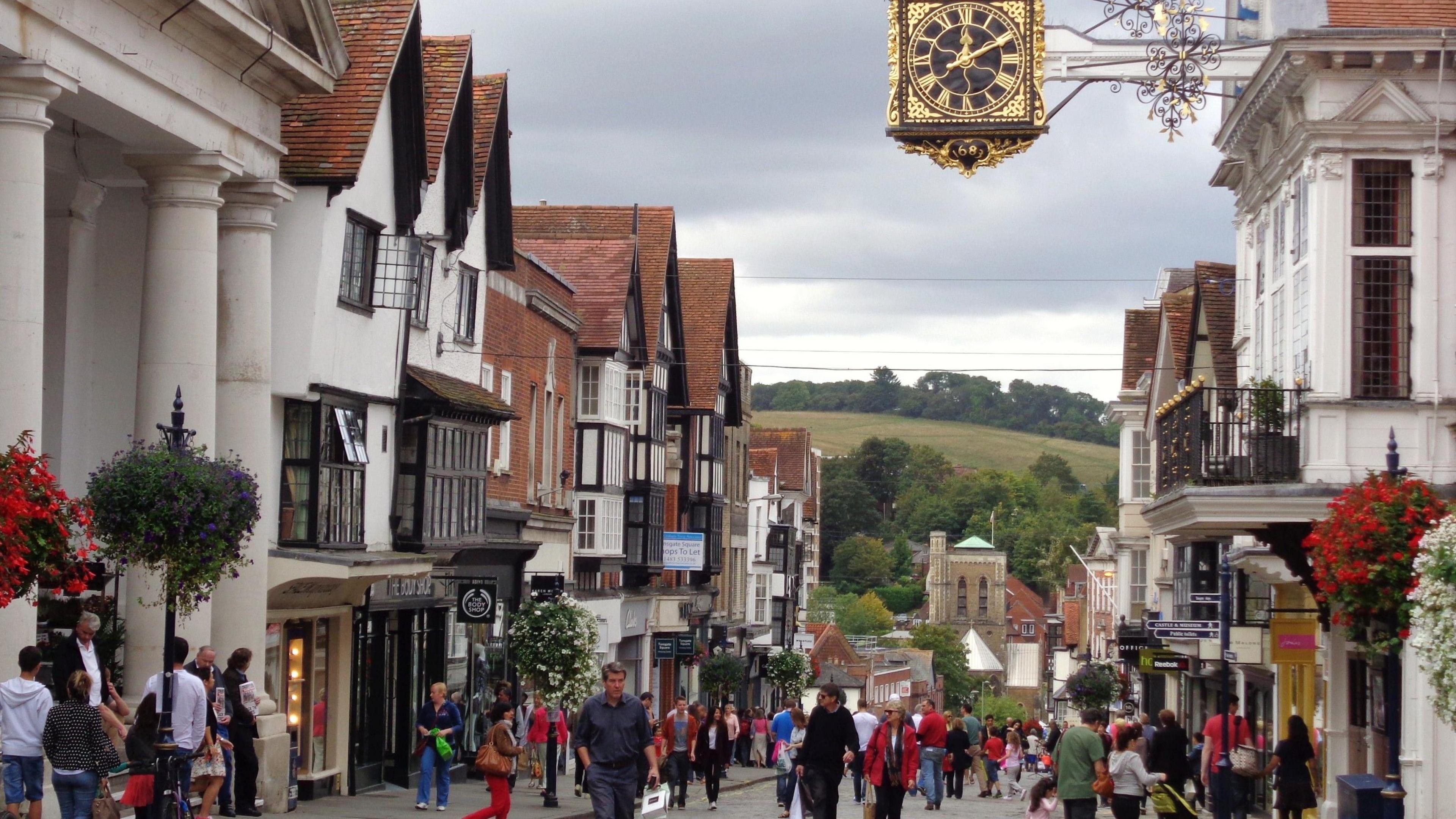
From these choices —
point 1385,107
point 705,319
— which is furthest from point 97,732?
point 705,319

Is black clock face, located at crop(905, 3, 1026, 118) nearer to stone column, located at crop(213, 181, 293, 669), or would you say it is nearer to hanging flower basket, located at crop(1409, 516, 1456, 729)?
hanging flower basket, located at crop(1409, 516, 1456, 729)

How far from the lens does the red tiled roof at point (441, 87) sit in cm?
2773

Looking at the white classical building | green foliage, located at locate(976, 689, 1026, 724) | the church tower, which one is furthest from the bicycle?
the church tower

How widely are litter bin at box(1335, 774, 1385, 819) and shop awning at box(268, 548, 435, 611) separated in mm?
11949

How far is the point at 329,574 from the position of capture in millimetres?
22969

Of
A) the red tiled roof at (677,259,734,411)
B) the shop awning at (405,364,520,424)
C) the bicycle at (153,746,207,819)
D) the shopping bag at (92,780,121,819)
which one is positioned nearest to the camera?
the shopping bag at (92,780,121,819)

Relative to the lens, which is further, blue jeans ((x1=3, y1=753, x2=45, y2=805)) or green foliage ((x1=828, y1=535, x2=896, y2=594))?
green foliage ((x1=828, y1=535, x2=896, y2=594))

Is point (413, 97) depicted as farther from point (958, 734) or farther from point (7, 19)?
point (958, 734)

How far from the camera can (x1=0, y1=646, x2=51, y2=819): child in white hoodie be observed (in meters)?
13.9

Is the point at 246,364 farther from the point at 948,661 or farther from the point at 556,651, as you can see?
the point at 948,661

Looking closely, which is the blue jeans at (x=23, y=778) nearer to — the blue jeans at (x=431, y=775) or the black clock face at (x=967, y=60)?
the black clock face at (x=967, y=60)

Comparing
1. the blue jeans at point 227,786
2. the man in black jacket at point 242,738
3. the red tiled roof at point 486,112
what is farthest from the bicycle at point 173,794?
the red tiled roof at point 486,112

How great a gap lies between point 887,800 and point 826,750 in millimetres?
3165

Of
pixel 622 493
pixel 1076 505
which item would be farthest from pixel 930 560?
pixel 622 493
